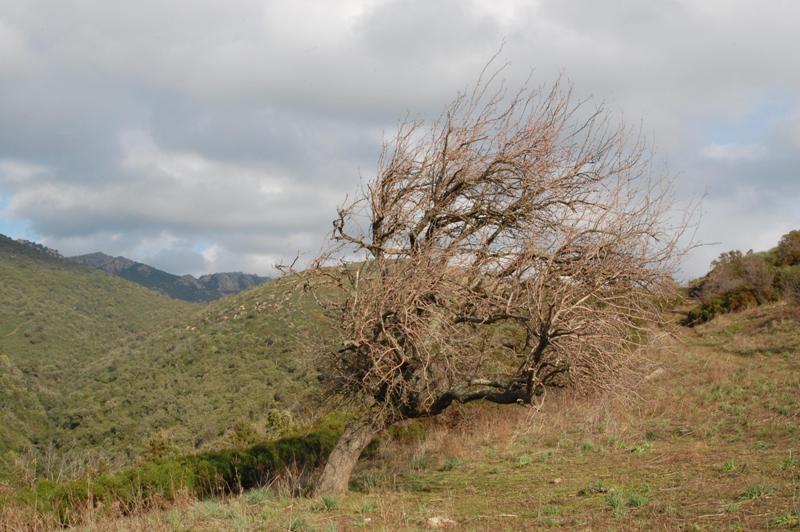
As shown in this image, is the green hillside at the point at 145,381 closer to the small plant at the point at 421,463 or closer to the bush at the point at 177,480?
the bush at the point at 177,480

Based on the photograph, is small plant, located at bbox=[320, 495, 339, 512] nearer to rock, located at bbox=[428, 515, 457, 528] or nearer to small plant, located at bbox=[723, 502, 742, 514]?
rock, located at bbox=[428, 515, 457, 528]

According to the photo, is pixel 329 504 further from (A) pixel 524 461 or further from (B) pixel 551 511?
(A) pixel 524 461

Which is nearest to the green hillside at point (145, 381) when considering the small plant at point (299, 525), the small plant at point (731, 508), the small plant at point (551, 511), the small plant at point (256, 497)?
the small plant at point (256, 497)

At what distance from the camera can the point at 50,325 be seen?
6600 centimetres

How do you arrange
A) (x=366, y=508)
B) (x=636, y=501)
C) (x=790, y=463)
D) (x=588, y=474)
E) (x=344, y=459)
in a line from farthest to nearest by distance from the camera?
(x=588, y=474), (x=344, y=459), (x=790, y=463), (x=366, y=508), (x=636, y=501)

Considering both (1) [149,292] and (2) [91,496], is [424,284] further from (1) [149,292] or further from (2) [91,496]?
(1) [149,292]

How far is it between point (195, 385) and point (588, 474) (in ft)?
117

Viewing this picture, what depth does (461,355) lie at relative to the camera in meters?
9.79

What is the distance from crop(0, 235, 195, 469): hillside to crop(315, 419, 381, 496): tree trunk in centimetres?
2410

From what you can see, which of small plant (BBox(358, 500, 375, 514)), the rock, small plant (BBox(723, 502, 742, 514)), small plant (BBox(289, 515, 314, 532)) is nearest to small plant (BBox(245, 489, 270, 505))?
small plant (BBox(358, 500, 375, 514))

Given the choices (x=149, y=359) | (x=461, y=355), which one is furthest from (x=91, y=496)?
(x=149, y=359)

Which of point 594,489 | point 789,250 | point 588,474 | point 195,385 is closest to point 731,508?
point 594,489

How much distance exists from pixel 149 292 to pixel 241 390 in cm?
6852

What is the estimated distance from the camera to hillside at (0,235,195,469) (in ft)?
141
